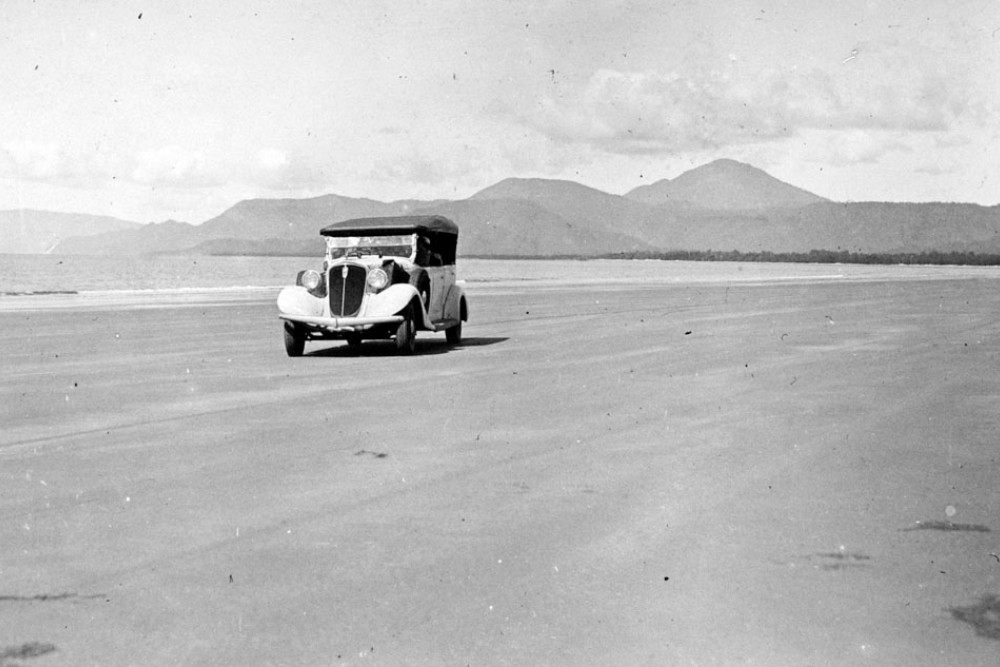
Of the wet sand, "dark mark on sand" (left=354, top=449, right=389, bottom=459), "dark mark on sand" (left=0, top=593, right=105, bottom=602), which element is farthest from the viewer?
"dark mark on sand" (left=354, top=449, right=389, bottom=459)

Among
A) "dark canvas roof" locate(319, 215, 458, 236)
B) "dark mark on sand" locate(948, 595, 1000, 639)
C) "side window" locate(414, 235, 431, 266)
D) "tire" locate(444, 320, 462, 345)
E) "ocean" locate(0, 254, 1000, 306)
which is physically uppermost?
"dark canvas roof" locate(319, 215, 458, 236)

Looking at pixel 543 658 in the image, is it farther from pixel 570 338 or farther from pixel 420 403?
pixel 570 338

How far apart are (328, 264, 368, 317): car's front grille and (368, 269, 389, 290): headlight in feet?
0.33

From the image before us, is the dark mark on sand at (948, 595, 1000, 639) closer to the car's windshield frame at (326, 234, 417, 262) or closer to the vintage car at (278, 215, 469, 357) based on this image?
the vintage car at (278, 215, 469, 357)

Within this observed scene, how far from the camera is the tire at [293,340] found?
1734 cm

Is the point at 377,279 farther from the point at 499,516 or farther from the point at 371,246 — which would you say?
the point at 499,516

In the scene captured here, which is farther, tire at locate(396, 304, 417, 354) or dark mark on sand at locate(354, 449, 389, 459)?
tire at locate(396, 304, 417, 354)

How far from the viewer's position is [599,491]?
7.28 meters

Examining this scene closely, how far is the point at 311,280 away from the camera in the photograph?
18.1 meters

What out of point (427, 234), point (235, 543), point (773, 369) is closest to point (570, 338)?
point (427, 234)

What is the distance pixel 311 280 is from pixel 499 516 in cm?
1212

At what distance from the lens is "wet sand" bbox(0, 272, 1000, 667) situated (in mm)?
4477

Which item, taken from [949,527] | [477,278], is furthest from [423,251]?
[477,278]

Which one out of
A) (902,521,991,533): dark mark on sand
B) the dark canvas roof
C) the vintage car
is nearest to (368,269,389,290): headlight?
the vintage car
